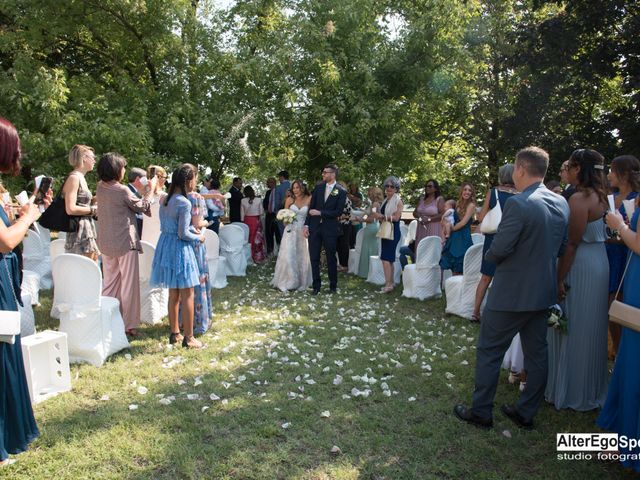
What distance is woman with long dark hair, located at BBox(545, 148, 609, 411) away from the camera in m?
4.22

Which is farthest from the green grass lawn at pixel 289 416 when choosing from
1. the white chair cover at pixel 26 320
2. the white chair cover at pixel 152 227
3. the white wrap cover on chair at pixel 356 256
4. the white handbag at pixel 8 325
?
the white wrap cover on chair at pixel 356 256

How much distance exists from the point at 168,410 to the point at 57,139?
7975 mm

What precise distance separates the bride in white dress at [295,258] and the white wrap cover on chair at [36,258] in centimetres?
421

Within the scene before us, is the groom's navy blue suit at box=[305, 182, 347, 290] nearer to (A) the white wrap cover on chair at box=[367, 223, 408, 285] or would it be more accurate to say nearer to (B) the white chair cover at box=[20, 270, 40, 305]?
(A) the white wrap cover on chair at box=[367, 223, 408, 285]

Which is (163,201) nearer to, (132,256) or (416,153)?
(132,256)

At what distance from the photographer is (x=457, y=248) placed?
8352mm

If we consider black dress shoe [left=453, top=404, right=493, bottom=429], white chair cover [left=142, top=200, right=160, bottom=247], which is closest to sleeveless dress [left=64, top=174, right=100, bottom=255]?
white chair cover [left=142, top=200, right=160, bottom=247]

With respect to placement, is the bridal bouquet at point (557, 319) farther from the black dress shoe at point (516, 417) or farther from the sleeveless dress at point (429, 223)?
the sleeveless dress at point (429, 223)

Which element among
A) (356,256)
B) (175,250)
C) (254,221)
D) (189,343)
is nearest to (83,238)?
(175,250)

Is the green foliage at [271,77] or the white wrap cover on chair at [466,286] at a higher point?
the green foliage at [271,77]

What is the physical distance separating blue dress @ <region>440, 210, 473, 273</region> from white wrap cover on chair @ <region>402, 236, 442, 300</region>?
473mm

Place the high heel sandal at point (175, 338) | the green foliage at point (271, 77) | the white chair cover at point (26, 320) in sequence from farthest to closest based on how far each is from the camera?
1. the green foliage at point (271, 77)
2. the high heel sandal at point (175, 338)
3. the white chair cover at point (26, 320)

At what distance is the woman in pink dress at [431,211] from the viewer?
9688 millimetres

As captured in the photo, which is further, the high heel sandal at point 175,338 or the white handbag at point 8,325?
the high heel sandal at point 175,338
